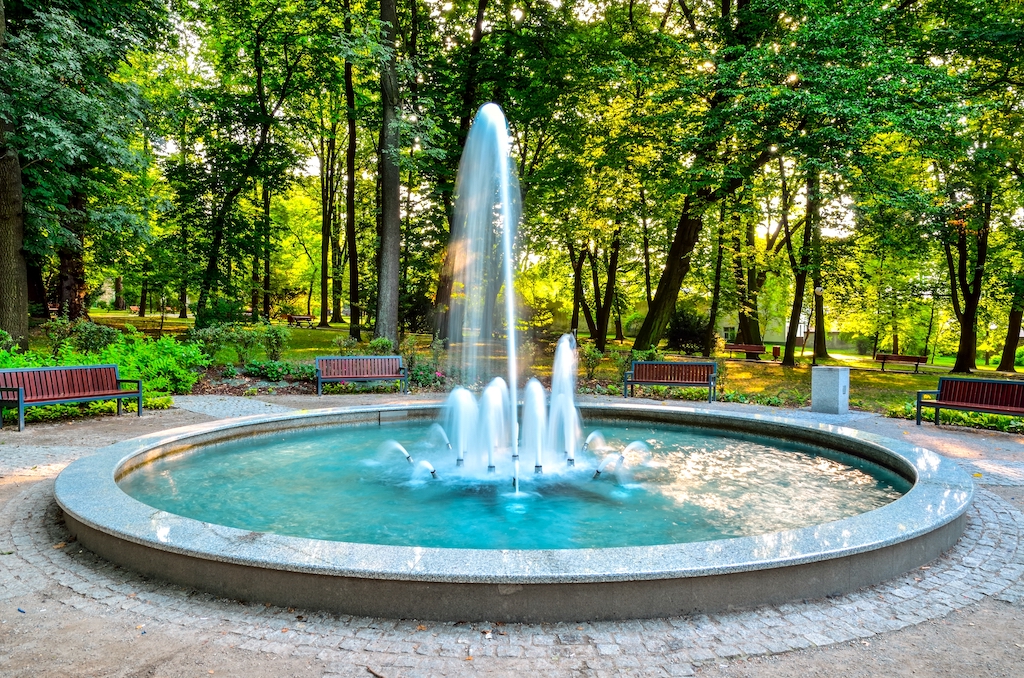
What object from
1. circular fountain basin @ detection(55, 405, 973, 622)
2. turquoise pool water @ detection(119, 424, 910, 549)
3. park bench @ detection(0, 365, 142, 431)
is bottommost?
turquoise pool water @ detection(119, 424, 910, 549)

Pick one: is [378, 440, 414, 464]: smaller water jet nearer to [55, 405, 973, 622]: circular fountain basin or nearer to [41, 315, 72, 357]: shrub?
[55, 405, 973, 622]: circular fountain basin

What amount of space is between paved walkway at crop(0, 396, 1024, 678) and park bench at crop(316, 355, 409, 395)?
9089 millimetres

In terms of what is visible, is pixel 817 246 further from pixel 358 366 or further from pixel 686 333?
pixel 358 366

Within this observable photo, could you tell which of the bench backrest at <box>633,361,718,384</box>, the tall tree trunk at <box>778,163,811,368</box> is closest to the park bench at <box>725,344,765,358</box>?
the tall tree trunk at <box>778,163,811,368</box>

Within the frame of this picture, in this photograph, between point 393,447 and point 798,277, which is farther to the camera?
point 798,277

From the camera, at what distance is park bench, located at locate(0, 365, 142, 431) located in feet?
31.8

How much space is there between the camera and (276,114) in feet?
84.3

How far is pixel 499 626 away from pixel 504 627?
3cm

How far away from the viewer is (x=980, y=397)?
35.1 ft

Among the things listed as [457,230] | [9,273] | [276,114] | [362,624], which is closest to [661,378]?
[457,230]

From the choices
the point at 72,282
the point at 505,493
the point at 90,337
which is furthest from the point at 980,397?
the point at 72,282

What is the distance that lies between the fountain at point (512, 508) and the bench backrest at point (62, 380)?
3.20m

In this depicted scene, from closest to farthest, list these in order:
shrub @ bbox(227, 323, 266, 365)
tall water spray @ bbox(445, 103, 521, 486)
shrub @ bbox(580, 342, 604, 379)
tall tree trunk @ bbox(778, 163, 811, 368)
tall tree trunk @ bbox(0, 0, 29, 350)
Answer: tall tree trunk @ bbox(0, 0, 29, 350) → shrub @ bbox(227, 323, 266, 365) → shrub @ bbox(580, 342, 604, 379) → tall water spray @ bbox(445, 103, 521, 486) → tall tree trunk @ bbox(778, 163, 811, 368)

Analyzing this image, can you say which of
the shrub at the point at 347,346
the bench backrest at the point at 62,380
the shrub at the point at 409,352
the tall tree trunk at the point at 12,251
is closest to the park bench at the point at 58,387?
the bench backrest at the point at 62,380
